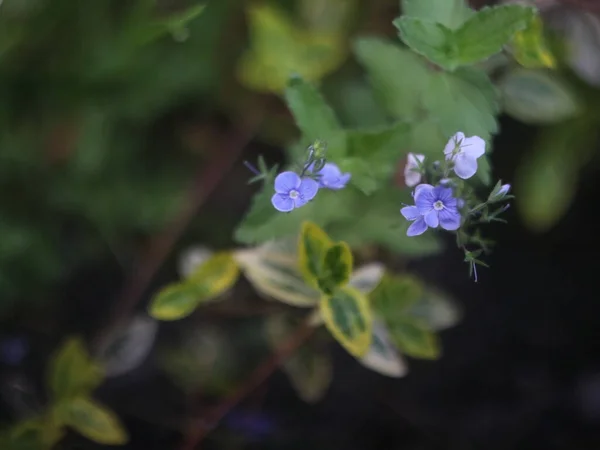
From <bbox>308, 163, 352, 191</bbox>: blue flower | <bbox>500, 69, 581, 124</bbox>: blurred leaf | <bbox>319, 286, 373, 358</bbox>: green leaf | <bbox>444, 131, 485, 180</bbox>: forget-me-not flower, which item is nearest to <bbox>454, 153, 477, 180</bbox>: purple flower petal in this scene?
<bbox>444, 131, 485, 180</bbox>: forget-me-not flower

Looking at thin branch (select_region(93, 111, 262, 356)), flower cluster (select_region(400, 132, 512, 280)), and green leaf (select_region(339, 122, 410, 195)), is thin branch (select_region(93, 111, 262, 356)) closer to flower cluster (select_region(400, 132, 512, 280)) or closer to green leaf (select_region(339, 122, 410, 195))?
green leaf (select_region(339, 122, 410, 195))

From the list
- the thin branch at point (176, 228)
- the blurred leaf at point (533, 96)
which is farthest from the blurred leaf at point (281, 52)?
the blurred leaf at point (533, 96)

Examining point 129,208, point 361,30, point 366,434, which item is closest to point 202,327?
point 129,208

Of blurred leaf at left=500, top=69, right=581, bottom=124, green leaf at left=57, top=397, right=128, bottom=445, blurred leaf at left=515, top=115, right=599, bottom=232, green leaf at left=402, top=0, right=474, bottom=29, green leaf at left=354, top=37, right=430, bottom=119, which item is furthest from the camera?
blurred leaf at left=515, top=115, right=599, bottom=232

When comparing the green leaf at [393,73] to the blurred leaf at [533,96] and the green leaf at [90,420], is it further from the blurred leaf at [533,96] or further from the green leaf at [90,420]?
the green leaf at [90,420]

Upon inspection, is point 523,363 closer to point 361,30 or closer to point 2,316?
point 361,30

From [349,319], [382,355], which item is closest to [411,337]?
[382,355]
